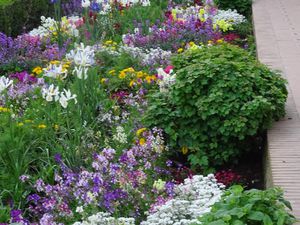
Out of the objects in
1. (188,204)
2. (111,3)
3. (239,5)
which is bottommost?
(188,204)

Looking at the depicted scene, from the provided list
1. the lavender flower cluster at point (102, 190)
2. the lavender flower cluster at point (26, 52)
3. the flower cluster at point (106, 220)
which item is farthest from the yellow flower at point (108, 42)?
the flower cluster at point (106, 220)

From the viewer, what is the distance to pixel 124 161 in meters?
4.69

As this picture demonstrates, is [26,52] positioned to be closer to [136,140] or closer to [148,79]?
[148,79]

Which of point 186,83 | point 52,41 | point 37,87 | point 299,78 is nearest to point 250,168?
point 186,83

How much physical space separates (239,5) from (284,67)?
546cm

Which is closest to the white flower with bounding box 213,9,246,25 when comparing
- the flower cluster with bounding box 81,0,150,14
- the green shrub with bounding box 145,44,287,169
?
the flower cluster with bounding box 81,0,150,14

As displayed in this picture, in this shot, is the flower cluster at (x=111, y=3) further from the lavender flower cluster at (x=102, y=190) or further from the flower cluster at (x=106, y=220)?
the flower cluster at (x=106, y=220)

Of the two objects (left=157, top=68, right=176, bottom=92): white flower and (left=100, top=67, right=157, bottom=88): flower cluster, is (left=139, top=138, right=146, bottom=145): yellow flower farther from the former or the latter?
(left=100, top=67, right=157, bottom=88): flower cluster

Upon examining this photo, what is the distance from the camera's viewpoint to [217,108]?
16.5ft

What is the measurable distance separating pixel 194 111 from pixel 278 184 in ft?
3.80

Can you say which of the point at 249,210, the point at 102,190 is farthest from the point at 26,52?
the point at 249,210

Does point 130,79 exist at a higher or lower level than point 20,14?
lower

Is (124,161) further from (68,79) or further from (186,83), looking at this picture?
(68,79)

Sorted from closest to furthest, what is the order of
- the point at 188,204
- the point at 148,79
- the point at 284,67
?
1. the point at 188,204
2. the point at 148,79
3. the point at 284,67
